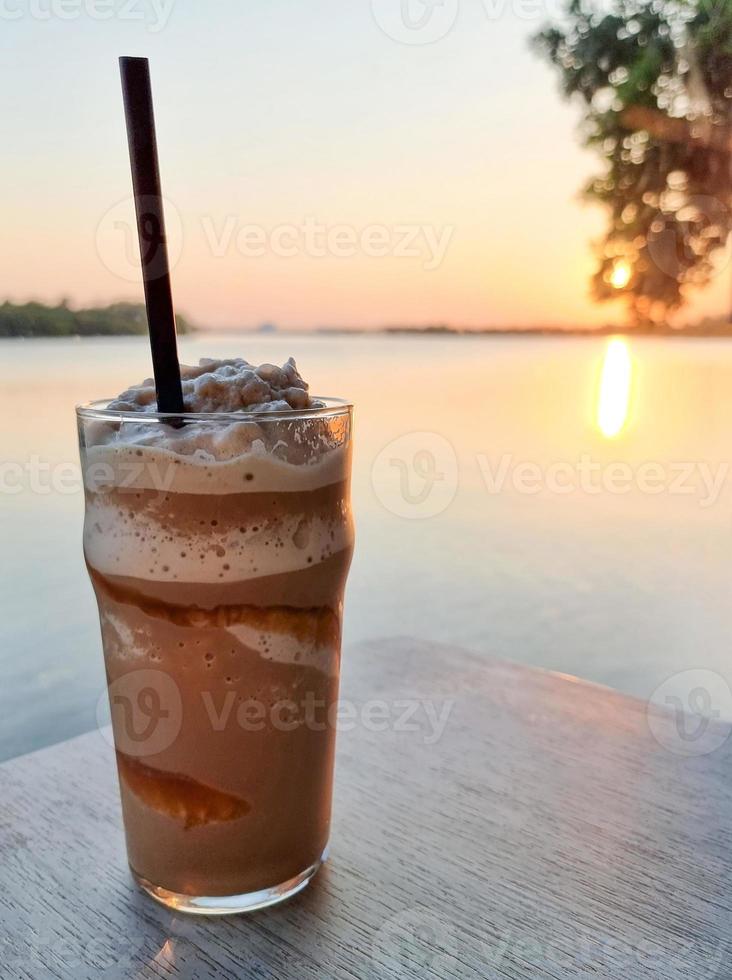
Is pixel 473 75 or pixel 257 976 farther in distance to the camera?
pixel 473 75

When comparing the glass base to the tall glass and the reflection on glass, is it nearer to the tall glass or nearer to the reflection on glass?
the tall glass

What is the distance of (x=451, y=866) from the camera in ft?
2.27

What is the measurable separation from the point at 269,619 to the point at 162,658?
8cm

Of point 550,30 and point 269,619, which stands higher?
point 550,30

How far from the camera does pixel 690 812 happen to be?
0.77m

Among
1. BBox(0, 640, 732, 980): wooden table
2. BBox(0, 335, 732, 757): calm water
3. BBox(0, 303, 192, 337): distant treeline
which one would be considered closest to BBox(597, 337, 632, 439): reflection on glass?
BBox(0, 335, 732, 757): calm water

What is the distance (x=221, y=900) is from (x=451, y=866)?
7.0 inches

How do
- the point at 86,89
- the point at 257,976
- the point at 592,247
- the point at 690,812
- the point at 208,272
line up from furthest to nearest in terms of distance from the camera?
the point at 592,247
the point at 208,272
the point at 86,89
the point at 690,812
the point at 257,976

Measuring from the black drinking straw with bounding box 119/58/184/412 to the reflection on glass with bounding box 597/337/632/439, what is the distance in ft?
7.48

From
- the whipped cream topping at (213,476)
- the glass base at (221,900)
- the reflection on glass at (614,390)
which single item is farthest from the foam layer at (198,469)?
the reflection on glass at (614,390)

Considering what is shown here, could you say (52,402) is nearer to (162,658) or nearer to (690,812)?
(162,658)

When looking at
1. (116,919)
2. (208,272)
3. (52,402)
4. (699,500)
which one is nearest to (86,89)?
(208,272)

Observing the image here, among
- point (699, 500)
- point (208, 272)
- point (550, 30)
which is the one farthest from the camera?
point (699, 500)

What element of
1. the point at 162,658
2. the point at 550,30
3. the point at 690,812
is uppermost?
the point at 550,30
